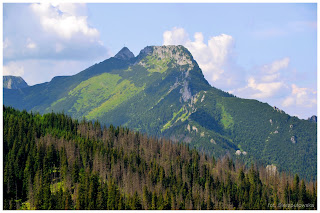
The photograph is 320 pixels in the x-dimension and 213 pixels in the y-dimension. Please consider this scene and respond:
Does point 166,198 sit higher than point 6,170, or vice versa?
point 6,170

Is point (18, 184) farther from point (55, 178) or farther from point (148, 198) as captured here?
point (148, 198)

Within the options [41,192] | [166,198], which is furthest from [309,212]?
[41,192]

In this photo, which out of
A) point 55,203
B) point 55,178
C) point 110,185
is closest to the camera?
point 55,203

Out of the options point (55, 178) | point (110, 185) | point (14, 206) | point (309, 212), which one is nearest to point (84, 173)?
point (55, 178)

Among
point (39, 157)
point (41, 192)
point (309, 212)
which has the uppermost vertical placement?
point (39, 157)

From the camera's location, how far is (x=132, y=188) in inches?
7490

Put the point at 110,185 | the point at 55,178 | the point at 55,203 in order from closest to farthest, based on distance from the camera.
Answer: the point at 55,203, the point at 110,185, the point at 55,178

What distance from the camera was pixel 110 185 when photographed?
171m

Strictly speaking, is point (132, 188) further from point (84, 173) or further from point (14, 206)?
point (14, 206)

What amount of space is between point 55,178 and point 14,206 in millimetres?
31096

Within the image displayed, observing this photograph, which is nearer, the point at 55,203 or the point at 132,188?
the point at 55,203

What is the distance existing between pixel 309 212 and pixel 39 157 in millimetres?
127705

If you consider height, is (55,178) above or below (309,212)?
above

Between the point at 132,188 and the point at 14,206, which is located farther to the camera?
the point at 132,188
